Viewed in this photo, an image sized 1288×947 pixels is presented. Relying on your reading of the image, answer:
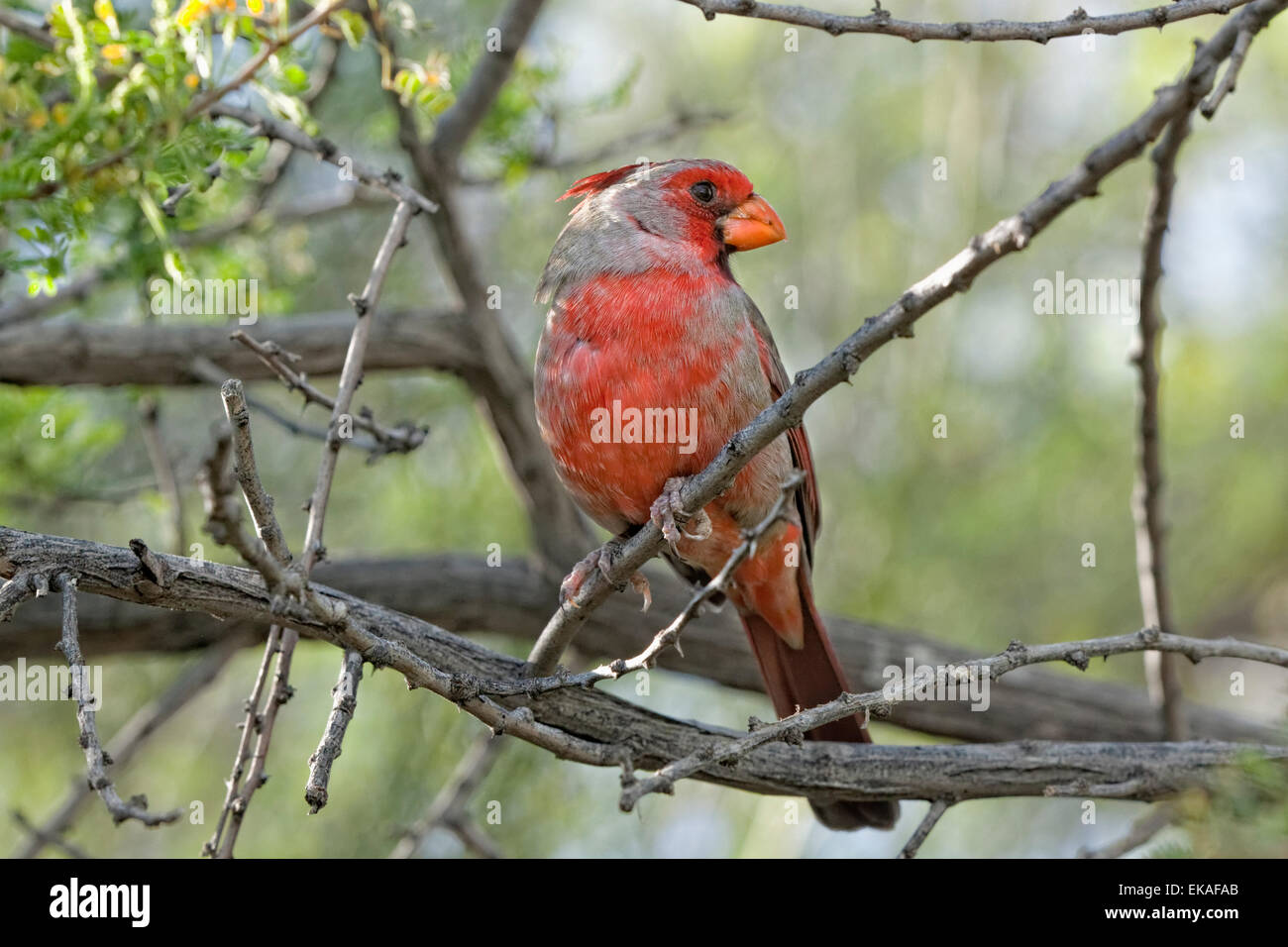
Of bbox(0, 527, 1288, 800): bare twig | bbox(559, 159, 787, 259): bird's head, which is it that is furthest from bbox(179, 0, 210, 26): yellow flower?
bbox(0, 527, 1288, 800): bare twig

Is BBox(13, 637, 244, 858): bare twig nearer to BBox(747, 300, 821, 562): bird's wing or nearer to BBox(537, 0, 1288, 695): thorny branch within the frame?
BBox(747, 300, 821, 562): bird's wing

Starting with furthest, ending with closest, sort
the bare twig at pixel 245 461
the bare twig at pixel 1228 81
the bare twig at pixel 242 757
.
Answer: the bare twig at pixel 242 757 < the bare twig at pixel 1228 81 < the bare twig at pixel 245 461

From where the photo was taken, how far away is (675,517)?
10.2ft

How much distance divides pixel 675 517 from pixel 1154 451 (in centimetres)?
200

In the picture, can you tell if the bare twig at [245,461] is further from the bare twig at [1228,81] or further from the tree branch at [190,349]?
the tree branch at [190,349]

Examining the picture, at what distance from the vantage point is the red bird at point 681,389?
11.3ft

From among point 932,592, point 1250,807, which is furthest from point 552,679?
point 932,592

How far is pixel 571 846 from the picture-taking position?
5930 millimetres

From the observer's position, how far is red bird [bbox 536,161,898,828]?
3432 mm

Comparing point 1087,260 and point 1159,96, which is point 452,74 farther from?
point 1087,260

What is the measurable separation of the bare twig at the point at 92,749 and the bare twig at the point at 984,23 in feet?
5.70

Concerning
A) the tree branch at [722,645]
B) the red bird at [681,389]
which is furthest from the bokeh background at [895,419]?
the red bird at [681,389]

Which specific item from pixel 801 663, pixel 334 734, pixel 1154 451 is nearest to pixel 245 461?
pixel 334 734
